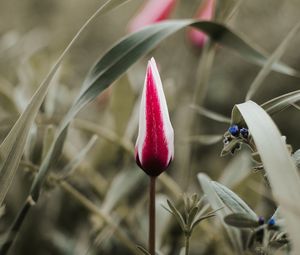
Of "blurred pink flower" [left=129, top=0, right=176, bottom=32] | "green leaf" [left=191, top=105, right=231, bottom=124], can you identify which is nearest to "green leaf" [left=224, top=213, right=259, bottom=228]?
"green leaf" [left=191, top=105, right=231, bottom=124]

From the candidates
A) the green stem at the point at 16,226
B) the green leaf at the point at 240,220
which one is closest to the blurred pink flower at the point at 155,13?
the green stem at the point at 16,226

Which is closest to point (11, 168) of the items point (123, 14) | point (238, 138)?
point (238, 138)

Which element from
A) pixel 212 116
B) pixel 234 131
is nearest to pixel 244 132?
pixel 234 131

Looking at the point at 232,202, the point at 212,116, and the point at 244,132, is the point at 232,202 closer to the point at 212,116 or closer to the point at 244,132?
the point at 244,132

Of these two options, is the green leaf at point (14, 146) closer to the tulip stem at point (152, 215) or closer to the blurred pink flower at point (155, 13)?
the tulip stem at point (152, 215)

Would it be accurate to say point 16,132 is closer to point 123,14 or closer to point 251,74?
point 251,74
